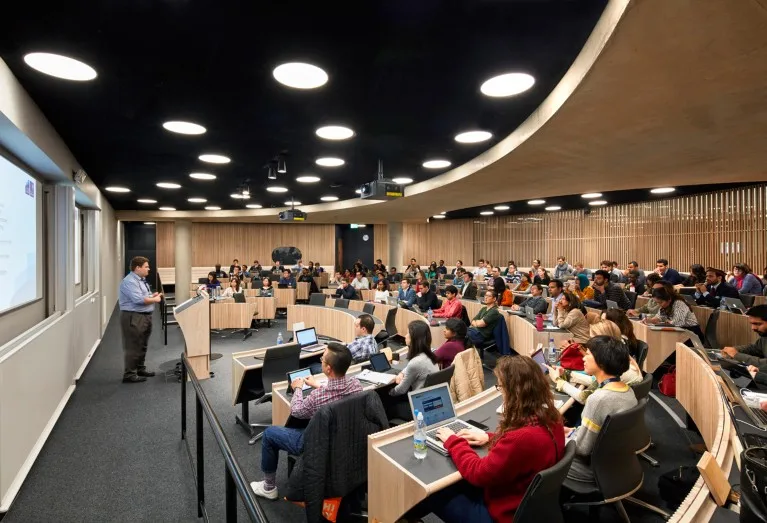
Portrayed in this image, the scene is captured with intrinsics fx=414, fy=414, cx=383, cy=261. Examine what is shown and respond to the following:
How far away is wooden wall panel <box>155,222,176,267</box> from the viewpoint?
18.8 metres

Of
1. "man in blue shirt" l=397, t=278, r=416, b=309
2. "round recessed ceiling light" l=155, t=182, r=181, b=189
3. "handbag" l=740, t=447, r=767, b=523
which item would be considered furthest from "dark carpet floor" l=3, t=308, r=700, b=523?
Result: "round recessed ceiling light" l=155, t=182, r=181, b=189

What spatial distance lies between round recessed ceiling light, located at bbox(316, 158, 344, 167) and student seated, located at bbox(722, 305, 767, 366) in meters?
5.76

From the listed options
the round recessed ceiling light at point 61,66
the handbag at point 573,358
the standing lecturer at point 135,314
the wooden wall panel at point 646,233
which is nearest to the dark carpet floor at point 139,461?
the standing lecturer at point 135,314

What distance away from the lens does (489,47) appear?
3146mm

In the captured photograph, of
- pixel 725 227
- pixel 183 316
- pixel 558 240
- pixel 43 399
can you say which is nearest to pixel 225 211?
pixel 183 316

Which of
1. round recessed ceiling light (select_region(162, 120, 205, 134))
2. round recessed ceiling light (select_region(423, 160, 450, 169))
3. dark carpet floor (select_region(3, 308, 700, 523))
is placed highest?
round recessed ceiling light (select_region(423, 160, 450, 169))

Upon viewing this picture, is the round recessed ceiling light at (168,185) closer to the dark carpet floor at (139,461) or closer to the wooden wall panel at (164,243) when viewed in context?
the dark carpet floor at (139,461)

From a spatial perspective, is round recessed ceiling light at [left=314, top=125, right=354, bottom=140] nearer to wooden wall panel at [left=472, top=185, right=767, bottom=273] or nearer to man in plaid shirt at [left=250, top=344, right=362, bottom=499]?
man in plaid shirt at [left=250, top=344, right=362, bottom=499]

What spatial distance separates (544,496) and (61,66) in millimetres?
4693

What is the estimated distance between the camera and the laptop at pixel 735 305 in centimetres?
668

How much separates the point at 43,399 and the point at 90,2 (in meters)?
3.77

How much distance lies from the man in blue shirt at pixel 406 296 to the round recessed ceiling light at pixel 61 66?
6970mm

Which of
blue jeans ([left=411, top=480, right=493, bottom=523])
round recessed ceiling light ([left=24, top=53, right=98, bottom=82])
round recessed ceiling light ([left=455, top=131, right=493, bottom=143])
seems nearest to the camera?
blue jeans ([left=411, top=480, right=493, bottom=523])

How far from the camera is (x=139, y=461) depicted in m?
3.81
